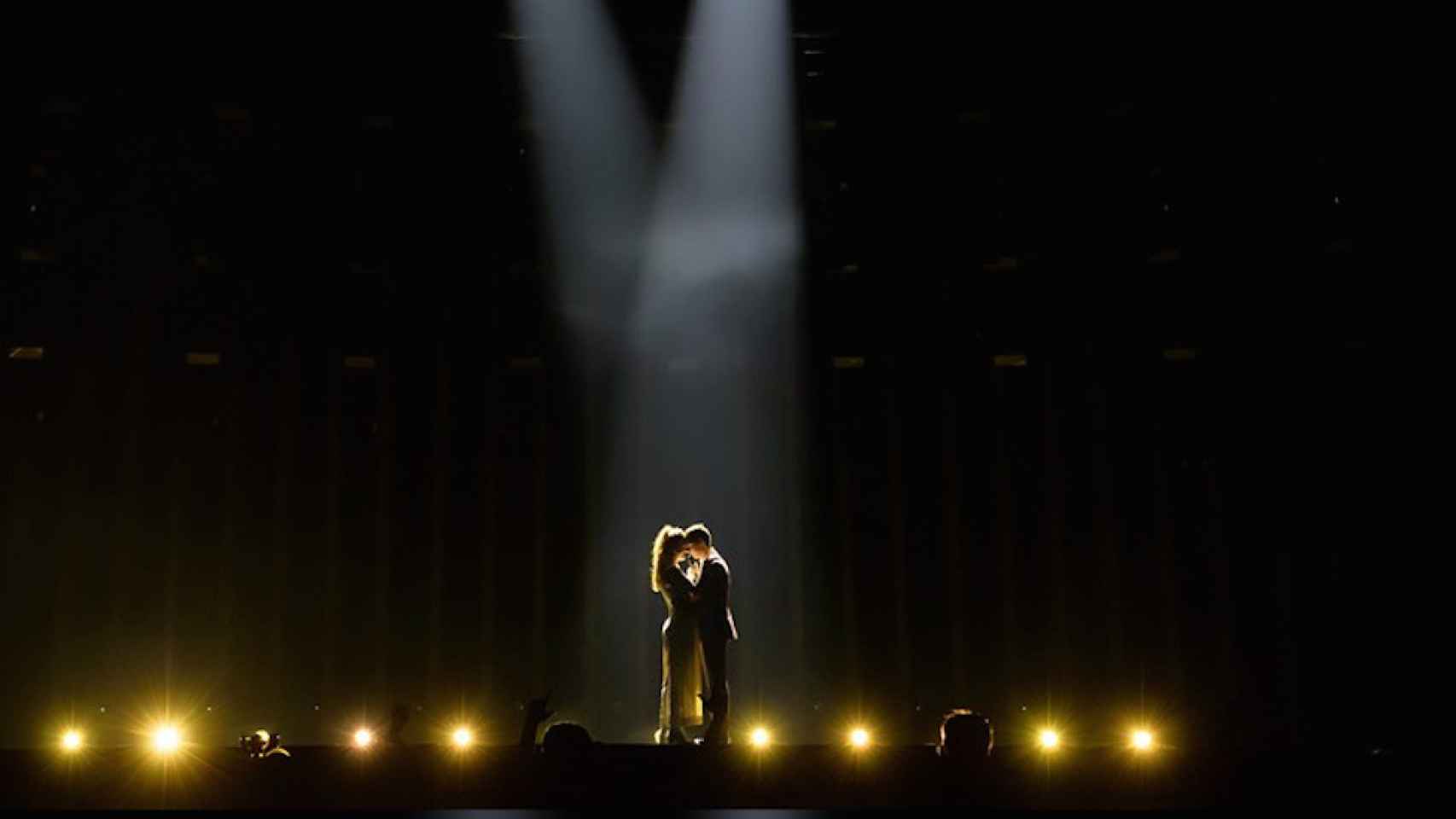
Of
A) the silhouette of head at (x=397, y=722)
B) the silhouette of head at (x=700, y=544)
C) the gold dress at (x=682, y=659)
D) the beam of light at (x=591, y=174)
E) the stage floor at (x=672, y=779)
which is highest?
the beam of light at (x=591, y=174)

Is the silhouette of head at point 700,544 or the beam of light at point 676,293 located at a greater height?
the beam of light at point 676,293

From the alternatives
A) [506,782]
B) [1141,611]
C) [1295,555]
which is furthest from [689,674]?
[1295,555]

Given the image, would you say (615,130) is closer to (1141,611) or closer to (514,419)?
(514,419)

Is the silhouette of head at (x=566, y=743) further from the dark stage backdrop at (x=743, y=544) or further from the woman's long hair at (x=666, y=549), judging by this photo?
the dark stage backdrop at (x=743, y=544)

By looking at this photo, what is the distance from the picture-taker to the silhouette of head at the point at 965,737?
4.62 meters

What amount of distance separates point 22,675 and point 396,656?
227cm

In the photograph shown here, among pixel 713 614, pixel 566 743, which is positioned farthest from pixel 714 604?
pixel 566 743

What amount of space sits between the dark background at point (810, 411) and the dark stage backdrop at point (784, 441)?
1.0 inches

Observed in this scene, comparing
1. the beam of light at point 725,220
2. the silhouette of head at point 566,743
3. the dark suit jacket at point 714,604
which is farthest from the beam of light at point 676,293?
the silhouette of head at point 566,743

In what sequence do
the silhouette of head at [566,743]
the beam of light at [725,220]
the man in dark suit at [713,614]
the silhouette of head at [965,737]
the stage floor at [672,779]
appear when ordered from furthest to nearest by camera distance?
the beam of light at [725,220]
the man in dark suit at [713,614]
the silhouette of head at [965,737]
the silhouette of head at [566,743]
the stage floor at [672,779]

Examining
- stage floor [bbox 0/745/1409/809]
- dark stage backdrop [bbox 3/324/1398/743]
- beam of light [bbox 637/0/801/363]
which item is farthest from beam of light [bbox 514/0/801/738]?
stage floor [bbox 0/745/1409/809]

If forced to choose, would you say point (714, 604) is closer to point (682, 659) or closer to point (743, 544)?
point (682, 659)

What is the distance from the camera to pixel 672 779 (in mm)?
4500

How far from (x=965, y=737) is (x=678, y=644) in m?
2.31
